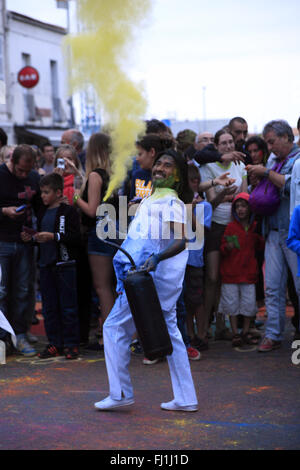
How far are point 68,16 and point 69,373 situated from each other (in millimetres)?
3098

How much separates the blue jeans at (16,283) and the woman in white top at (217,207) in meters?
1.80

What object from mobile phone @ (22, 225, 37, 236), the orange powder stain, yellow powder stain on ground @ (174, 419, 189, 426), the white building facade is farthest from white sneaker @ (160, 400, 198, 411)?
the white building facade

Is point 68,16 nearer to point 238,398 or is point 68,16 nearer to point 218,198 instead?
point 218,198

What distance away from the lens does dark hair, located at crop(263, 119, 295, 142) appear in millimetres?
6898

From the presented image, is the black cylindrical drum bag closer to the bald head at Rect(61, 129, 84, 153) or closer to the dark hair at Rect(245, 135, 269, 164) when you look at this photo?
the dark hair at Rect(245, 135, 269, 164)

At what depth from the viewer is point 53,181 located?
704 centimetres

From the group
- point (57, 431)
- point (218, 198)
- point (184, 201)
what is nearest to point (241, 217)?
point (218, 198)

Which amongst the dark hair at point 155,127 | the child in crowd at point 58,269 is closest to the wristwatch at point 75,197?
the child in crowd at point 58,269

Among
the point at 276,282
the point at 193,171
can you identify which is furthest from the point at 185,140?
the point at 276,282

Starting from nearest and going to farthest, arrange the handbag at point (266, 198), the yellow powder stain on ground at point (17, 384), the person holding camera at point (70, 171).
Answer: the yellow powder stain on ground at point (17, 384)
the handbag at point (266, 198)
the person holding camera at point (70, 171)

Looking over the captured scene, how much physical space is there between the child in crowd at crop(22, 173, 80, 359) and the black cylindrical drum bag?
86.6 inches

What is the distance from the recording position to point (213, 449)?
4289mm

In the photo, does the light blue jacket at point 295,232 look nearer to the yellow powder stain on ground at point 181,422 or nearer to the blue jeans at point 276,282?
the blue jeans at point 276,282

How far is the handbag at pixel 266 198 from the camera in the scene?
23.0ft
